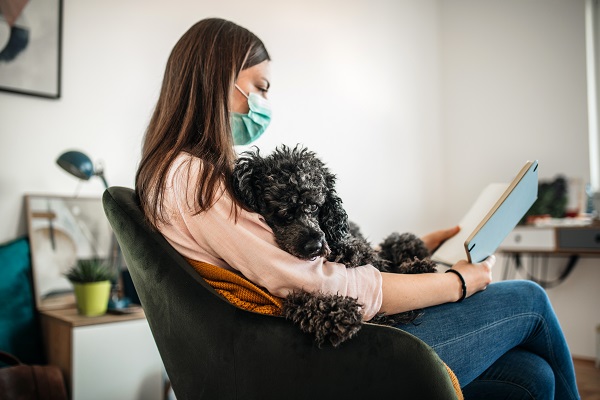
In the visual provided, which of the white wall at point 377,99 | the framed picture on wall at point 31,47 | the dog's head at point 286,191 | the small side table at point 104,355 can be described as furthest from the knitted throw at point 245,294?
the framed picture on wall at point 31,47

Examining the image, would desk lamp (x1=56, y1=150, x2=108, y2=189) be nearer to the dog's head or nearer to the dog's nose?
the dog's head

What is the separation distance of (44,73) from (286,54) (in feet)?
5.10

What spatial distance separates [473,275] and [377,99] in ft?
9.82

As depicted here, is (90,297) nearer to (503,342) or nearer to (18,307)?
(18,307)

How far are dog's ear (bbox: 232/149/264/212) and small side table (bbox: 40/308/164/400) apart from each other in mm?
1242

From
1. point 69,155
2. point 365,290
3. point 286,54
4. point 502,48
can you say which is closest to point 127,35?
point 69,155

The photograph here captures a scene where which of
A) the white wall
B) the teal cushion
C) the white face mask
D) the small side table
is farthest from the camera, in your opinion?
the white wall

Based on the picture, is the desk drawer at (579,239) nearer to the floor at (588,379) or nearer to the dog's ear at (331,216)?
the floor at (588,379)

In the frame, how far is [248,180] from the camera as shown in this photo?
1.08 m

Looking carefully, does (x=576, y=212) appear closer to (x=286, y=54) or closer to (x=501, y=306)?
(x=286, y=54)

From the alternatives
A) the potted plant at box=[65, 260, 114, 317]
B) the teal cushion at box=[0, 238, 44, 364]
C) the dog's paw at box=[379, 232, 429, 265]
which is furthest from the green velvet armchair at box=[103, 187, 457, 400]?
the teal cushion at box=[0, 238, 44, 364]

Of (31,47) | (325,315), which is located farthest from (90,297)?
(325,315)

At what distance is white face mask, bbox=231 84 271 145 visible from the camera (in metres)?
1.31

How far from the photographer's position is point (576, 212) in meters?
3.36
